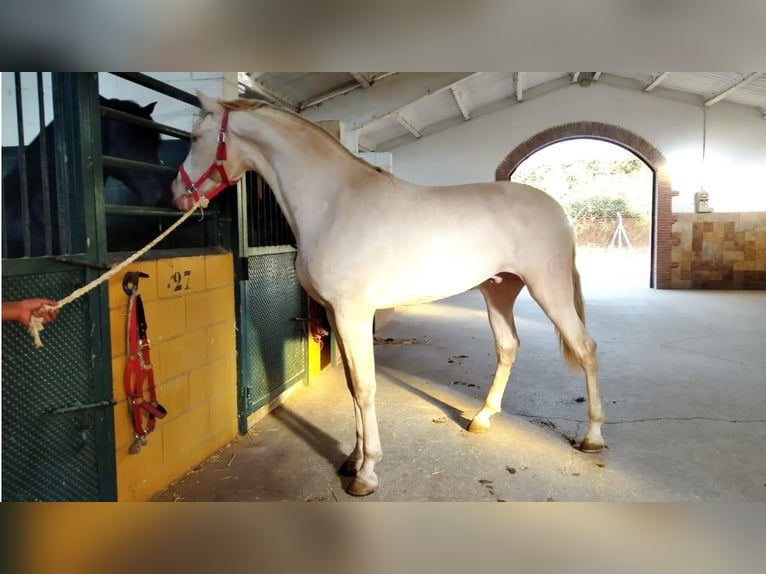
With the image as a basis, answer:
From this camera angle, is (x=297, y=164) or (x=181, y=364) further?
(x=181, y=364)

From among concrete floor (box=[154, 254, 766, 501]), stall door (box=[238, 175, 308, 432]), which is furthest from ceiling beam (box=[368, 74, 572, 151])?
stall door (box=[238, 175, 308, 432])

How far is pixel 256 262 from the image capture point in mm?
2893

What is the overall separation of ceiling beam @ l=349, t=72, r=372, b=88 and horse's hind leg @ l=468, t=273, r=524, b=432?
4.26 m

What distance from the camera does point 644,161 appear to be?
992cm

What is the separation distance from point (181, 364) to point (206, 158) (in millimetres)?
901

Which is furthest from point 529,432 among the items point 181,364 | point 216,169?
point 216,169

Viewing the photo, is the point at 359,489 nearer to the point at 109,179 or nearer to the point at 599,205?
the point at 109,179

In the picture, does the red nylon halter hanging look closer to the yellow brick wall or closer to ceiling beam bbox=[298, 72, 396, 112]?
the yellow brick wall

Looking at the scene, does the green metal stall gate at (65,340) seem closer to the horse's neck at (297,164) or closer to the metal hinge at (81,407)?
the metal hinge at (81,407)

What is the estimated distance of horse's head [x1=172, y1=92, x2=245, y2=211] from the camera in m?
2.10

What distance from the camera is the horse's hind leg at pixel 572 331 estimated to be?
96.0 inches

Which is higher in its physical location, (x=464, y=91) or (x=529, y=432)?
(x=464, y=91)

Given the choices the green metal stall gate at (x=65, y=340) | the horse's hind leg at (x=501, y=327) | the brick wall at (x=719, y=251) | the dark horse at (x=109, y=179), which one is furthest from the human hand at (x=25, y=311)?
the brick wall at (x=719, y=251)

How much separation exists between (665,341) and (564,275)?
317 cm
